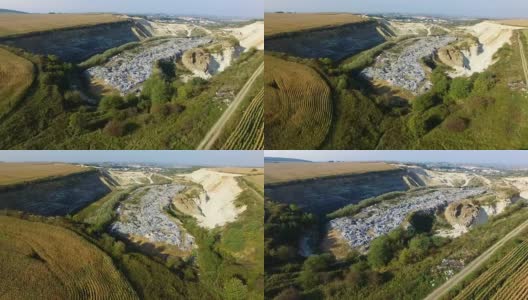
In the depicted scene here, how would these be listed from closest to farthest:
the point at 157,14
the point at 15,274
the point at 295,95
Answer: the point at 15,274, the point at 295,95, the point at 157,14

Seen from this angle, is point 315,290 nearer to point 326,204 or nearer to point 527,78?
point 326,204

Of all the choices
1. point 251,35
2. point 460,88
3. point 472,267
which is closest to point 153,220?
point 251,35

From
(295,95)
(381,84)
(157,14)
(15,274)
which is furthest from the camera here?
(157,14)

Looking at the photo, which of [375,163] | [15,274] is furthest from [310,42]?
[15,274]

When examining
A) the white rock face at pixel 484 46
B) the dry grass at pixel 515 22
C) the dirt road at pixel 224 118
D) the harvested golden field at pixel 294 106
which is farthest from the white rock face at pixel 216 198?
the dry grass at pixel 515 22

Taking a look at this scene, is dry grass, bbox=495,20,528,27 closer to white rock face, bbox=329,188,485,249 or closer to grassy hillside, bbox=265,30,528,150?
grassy hillside, bbox=265,30,528,150

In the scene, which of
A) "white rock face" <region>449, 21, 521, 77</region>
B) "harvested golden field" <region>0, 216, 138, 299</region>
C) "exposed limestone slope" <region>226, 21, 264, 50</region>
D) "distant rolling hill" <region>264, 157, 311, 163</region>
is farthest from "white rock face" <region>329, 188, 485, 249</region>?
"harvested golden field" <region>0, 216, 138, 299</region>

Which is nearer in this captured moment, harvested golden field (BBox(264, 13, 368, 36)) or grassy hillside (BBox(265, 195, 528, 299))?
grassy hillside (BBox(265, 195, 528, 299))
